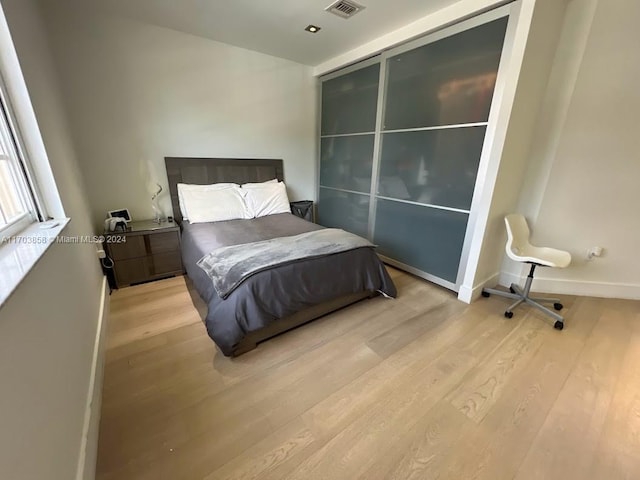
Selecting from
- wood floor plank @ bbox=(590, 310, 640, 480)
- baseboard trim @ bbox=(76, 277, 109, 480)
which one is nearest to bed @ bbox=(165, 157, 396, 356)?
baseboard trim @ bbox=(76, 277, 109, 480)

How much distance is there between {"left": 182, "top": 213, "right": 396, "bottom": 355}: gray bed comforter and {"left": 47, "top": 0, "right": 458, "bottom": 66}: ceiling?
6.11 ft

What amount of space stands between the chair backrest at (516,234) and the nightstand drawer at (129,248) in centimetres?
328

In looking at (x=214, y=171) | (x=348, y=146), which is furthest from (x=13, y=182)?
(x=348, y=146)

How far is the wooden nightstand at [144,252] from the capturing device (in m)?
2.44

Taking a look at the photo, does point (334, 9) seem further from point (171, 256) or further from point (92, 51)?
point (171, 256)

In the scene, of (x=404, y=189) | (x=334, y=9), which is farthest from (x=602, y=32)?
(x=334, y=9)

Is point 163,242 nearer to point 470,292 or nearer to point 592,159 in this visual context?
point 470,292

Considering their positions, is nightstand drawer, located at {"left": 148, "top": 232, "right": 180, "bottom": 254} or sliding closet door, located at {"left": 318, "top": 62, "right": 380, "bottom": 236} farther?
sliding closet door, located at {"left": 318, "top": 62, "right": 380, "bottom": 236}

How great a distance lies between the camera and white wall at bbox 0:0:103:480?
2.26 ft

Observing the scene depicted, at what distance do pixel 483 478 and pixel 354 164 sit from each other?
2.96 meters

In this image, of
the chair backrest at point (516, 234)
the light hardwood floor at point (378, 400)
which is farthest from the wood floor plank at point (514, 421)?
the chair backrest at point (516, 234)

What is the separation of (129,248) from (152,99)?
1518mm

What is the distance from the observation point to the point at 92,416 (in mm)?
1208

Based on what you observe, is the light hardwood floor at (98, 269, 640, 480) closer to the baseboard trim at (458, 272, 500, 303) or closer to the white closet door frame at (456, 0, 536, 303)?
the baseboard trim at (458, 272, 500, 303)
